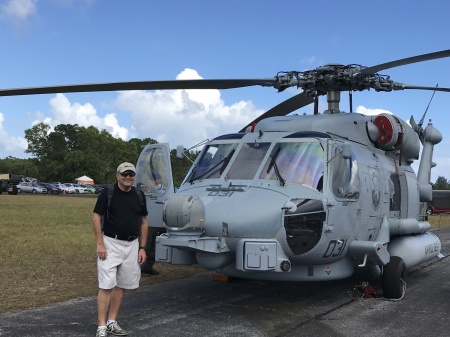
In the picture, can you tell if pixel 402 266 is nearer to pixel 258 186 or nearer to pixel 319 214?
pixel 319 214

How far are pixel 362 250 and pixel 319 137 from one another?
163cm

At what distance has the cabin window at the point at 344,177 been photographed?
691 centimetres

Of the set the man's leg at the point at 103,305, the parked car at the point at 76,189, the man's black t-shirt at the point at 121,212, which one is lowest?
the parked car at the point at 76,189

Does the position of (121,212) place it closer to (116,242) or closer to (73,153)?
(116,242)

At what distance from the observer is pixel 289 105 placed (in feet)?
32.5

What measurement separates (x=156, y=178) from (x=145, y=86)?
155cm

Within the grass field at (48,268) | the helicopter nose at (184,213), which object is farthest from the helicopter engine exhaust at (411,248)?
the helicopter nose at (184,213)

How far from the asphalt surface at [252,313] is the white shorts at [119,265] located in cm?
61

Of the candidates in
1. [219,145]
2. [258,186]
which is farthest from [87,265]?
[258,186]

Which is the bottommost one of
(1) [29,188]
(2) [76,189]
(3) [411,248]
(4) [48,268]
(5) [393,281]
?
(2) [76,189]

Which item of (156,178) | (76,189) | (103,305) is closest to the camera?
(103,305)

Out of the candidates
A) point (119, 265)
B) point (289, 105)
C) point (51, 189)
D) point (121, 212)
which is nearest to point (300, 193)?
point (121, 212)

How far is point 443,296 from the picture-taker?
27.0ft

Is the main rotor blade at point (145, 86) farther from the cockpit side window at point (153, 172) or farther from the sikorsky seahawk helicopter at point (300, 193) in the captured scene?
the cockpit side window at point (153, 172)
